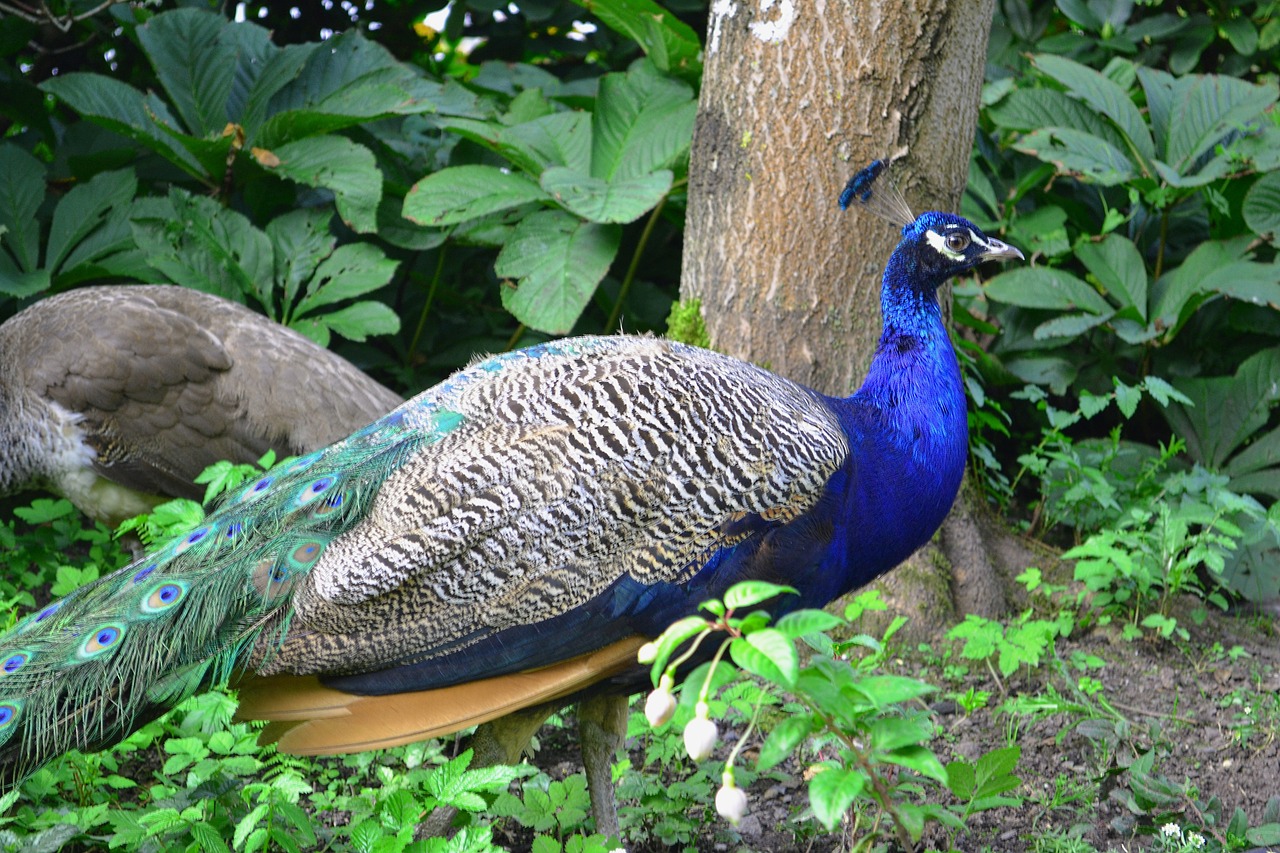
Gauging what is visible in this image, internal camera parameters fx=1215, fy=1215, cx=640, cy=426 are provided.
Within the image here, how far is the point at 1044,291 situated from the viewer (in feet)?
14.9

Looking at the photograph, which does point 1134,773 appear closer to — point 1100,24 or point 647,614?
point 647,614

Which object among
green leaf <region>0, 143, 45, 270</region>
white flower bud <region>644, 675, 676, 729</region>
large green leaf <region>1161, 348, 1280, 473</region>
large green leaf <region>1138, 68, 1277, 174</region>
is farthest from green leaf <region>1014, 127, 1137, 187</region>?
green leaf <region>0, 143, 45, 270</region>

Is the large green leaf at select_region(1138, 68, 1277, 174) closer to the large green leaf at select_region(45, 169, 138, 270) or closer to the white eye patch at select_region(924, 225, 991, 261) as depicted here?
the white eye patch at select_region(924, 225, 991, 261)

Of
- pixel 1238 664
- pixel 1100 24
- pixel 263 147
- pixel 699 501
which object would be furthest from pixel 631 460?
pixel 1100 24

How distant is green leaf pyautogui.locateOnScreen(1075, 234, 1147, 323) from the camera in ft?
14.9

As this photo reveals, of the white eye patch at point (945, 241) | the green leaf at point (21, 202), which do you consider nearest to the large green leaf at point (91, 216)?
the green leaf at point (21, 202)

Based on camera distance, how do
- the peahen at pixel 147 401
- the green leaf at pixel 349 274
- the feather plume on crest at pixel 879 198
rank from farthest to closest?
the green leaf at pixel 349 274
the peahen at pixel 147 401
the feather plume on crest at pixel 879 198

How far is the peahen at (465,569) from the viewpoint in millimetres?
2340

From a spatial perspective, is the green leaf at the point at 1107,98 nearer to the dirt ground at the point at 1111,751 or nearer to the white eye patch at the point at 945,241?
the dirt ground at the point at 1111,751

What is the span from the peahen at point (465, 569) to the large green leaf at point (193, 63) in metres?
2.73

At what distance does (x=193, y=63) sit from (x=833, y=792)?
4242 millimetres

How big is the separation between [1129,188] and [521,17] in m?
3.03

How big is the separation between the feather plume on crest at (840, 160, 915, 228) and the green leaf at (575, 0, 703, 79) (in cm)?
166

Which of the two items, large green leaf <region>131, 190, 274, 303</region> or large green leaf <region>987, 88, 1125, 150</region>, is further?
large green leaf <region>987, 88, 1125, 150</region>
